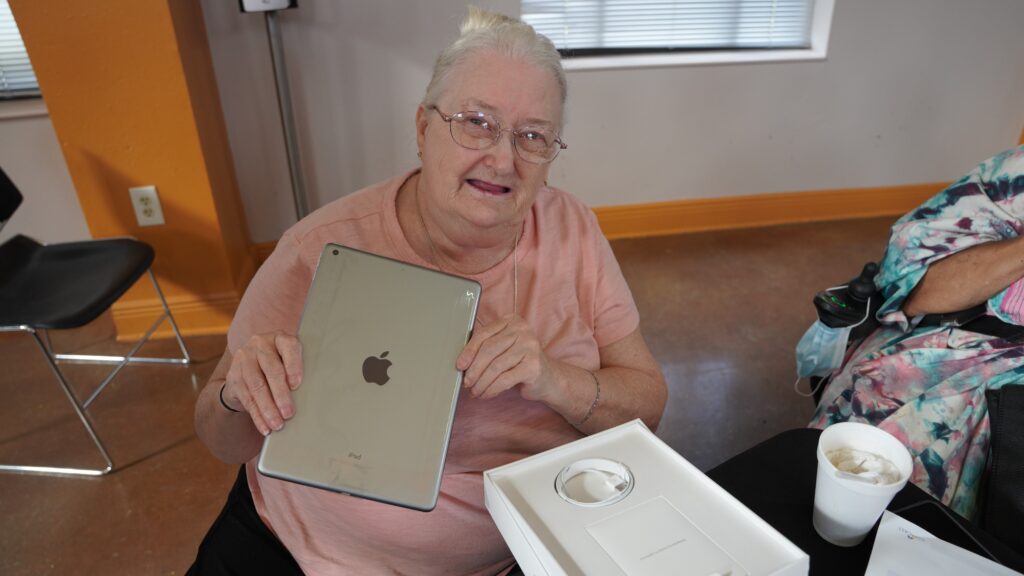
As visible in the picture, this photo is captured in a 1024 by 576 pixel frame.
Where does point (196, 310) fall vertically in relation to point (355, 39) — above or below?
below

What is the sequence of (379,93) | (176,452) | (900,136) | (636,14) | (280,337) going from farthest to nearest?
(900,136), (636,14), (379,93), (176,452), (280,337)

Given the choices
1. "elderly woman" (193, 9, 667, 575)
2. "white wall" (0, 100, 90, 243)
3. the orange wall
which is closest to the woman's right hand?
"elderly woman" (193, 9, 667, 575)

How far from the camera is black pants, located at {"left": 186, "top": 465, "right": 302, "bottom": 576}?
3.28 feet

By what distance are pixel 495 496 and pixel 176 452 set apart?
171cm

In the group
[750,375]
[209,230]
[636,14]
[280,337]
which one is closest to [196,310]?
[209,230]

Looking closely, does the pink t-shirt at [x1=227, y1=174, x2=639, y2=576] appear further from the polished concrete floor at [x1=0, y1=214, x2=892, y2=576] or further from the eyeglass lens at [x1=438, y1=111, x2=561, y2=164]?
the polished concrete floor at [x1=0, y1=214, x2=892, y2=576]

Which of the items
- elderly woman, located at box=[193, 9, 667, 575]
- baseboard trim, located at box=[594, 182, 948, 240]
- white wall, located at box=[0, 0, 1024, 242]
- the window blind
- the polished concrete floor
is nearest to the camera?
elderly woman, located at box=[193, 9, 667, 575]

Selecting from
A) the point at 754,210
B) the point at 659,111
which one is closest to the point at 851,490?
the point at 659,111

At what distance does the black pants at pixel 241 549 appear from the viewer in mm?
1000

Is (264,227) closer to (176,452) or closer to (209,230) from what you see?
(209,230)

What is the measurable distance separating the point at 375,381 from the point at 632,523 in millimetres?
348

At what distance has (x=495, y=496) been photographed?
0.68 metres

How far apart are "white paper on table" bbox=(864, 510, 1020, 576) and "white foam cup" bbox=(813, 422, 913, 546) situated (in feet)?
0.09

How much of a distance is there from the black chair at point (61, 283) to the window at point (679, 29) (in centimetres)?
206
